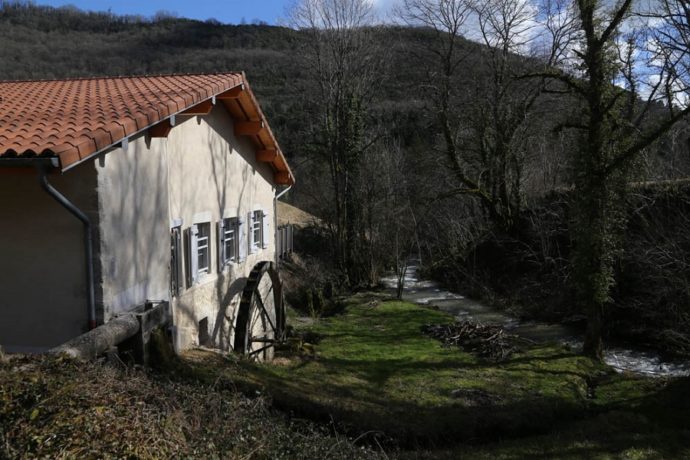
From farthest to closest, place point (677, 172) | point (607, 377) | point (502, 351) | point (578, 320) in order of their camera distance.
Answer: point (677, 172)
point (578, 320)
point (502, 351)
point (607, 377)

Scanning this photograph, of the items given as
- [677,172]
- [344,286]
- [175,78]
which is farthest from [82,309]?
[677,172]

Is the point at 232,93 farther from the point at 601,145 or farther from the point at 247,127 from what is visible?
the point at 601,145

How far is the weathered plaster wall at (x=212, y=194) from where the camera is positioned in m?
9.16

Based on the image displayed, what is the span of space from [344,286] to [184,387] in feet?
62.5

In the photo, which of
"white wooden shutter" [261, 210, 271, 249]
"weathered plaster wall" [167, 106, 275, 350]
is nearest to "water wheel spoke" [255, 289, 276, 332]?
"weathered plaster wall" [167, 106, 275, 350]

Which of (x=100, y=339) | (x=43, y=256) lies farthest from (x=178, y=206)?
(x=100, y=339)

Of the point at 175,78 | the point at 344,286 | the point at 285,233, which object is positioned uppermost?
the point at 175,78

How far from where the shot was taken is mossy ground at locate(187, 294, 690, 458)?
764cm

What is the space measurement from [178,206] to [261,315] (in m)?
4.76

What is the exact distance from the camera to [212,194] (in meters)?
10.7

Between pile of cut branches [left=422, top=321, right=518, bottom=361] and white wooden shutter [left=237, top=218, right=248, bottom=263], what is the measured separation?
574cm

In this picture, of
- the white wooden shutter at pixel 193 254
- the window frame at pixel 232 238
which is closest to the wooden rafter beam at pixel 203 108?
the white wooden shutter at pixel 193 254

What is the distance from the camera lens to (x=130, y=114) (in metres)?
6.86

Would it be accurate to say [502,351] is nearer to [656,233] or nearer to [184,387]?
[656,233]
